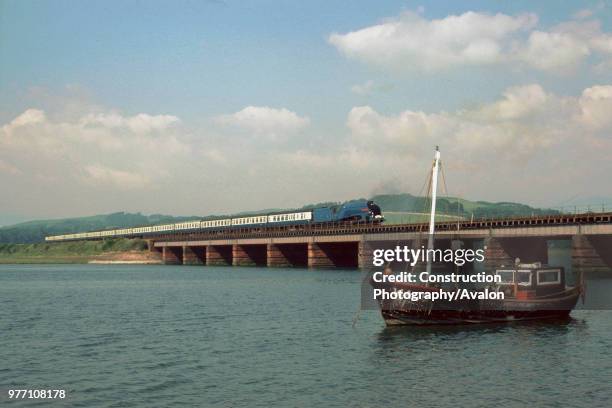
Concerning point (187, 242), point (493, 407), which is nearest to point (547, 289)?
point (493, 407)

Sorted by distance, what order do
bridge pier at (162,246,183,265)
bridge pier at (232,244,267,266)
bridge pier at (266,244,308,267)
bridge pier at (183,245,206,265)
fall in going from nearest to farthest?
bridge pier at (266,244,308,267) < bridge pier at (232,244,267,266) < bridge pier at (183,245,206,265) < bridge pier at (162,246,183,265)

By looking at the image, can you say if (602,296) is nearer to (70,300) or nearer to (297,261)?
(70,300)

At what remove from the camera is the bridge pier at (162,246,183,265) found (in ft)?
635

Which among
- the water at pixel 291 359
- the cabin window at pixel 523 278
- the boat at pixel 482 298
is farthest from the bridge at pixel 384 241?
the water at pixel 291 359

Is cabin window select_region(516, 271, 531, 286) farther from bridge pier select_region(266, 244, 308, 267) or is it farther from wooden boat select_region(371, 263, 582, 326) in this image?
bridge pier select_region(266, 244, 308, 267)

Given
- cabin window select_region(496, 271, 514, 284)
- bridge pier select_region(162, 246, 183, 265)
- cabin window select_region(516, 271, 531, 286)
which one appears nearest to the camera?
cabin window select_region(516, 271, 531, 286)

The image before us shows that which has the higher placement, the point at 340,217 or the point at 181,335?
the point at 340,217

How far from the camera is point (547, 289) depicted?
2014 inches

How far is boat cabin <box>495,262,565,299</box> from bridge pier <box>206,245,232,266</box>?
131940 mm

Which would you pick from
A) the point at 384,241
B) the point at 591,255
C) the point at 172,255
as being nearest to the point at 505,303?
the point at 591,255

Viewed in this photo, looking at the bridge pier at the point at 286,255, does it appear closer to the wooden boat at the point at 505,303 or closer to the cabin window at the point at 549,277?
the wooden boat at the point at 505,303

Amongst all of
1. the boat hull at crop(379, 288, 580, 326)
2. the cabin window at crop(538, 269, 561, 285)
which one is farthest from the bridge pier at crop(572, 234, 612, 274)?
the cabin window at crop(538, 269, 561, 285)

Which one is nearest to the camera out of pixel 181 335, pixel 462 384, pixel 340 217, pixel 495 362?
pixel 462 384

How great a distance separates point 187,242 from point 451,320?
14006cm
